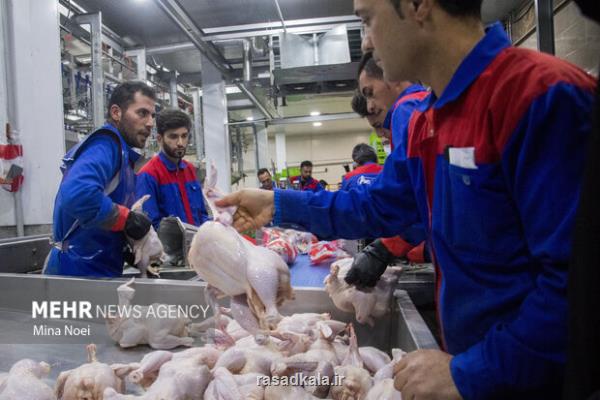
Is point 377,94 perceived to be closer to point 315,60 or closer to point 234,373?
point 234,373

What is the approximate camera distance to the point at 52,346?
1835 mm

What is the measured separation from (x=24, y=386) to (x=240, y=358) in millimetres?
662

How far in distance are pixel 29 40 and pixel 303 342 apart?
13.0 feet

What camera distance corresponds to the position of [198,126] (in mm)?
8094

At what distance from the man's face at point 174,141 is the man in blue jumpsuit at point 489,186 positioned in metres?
2.97

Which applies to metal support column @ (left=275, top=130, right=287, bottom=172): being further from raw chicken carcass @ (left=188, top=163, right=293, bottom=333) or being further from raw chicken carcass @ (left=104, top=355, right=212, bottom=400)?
raw chicken carcass @ (left=104, top=355, right=212, bottom=400)

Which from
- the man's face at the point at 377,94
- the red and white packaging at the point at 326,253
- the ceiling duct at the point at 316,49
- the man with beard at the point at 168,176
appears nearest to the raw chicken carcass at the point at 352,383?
the man's face at the point at 377,94

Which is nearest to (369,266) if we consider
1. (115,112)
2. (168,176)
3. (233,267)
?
(233,267)

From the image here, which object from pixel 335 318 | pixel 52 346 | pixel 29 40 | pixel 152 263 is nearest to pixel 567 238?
pixel 335 318

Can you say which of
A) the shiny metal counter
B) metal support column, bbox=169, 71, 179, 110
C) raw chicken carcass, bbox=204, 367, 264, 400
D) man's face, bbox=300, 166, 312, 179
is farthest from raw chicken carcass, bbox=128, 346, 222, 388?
man's face, bbox=300, 166, 312, 179

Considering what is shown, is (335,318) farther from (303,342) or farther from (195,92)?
(195,92)

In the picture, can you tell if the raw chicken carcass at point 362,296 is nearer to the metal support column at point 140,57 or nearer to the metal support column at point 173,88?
the metal support column at point 140,57

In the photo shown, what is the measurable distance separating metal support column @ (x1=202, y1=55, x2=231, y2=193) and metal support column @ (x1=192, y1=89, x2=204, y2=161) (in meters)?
0.16

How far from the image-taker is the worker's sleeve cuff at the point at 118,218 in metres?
2.27
